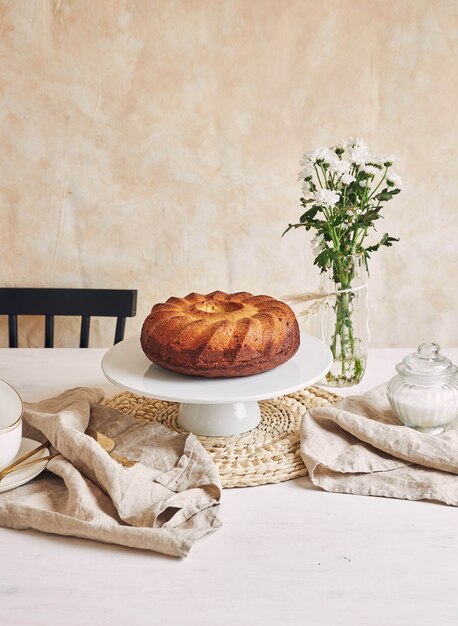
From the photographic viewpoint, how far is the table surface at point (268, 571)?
0.78 metres

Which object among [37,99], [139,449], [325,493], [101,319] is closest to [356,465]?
[325,493]

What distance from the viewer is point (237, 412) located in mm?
1184

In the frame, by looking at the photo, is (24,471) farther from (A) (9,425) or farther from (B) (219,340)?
(B) (219,340)

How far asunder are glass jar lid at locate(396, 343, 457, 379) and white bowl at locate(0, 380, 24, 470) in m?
0.58

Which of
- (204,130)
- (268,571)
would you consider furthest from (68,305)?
(268,571)

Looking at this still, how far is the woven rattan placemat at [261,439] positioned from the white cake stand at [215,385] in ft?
0.08

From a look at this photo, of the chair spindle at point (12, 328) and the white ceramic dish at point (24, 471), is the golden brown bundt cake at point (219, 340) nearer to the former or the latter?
the white ceramic dish at point (24, 471)

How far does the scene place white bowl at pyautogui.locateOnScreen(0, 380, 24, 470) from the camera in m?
0.99

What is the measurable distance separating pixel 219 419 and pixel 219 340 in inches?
5.5

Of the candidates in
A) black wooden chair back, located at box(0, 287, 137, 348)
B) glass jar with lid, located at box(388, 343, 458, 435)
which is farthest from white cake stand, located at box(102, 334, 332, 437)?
black wooden chair back, located at box(0, 287, 137, 348)

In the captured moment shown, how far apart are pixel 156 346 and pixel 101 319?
0.99 m

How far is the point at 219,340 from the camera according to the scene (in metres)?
1.12

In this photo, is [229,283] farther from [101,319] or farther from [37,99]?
[37,99]

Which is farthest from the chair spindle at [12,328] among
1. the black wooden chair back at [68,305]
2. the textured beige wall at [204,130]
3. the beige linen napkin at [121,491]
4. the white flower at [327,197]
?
the white flower at [327,197]
